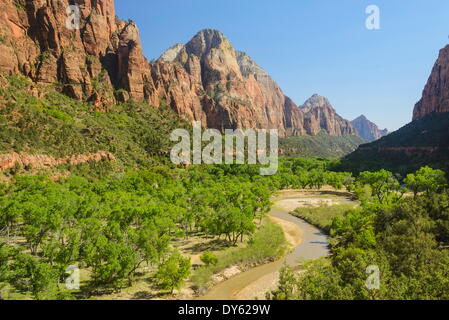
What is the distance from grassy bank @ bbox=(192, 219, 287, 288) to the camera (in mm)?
35219

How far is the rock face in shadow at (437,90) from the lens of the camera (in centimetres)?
16725

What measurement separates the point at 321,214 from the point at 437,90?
164m

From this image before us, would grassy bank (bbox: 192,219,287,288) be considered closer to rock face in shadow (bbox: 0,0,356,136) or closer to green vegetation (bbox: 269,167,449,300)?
green vegetation (bbox: 269,167,449,300)

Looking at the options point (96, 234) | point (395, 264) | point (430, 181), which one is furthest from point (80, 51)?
point (395, 264)

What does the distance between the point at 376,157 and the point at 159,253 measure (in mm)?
146039

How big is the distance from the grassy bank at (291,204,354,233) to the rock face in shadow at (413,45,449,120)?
137881 millimetres

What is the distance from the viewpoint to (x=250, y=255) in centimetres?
4156

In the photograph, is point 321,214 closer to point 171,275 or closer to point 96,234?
point 171,275

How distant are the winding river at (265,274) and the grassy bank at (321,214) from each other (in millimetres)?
2572

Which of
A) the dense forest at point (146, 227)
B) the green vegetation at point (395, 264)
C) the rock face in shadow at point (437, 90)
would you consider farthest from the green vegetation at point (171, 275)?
the rock face in shadow at point (437, 90)

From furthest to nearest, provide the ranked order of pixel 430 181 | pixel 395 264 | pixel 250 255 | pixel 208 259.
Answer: pixel 430 181
pixel 250 255
pixel 208 259
pixel 395 264

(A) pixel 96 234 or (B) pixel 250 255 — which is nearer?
(A) pixel 96 234
